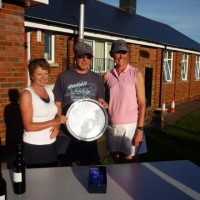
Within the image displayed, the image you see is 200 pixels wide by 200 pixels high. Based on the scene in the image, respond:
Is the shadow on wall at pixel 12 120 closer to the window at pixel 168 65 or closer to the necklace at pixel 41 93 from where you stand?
the necklace at pixel 41 93

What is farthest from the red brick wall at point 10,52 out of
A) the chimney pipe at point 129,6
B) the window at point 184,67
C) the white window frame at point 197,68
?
the white window frame at point 197,68

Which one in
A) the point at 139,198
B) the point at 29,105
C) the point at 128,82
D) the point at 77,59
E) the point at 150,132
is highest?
the point at 77,59

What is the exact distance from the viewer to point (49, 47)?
8781 mm

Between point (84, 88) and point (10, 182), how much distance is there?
1364mm

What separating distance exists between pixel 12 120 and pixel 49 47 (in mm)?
4100

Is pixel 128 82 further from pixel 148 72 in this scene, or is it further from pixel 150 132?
pixel 148 72

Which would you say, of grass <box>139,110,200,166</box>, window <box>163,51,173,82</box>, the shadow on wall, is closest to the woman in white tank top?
the shadow on wall

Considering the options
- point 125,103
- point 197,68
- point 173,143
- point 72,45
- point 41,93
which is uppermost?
point 72,45

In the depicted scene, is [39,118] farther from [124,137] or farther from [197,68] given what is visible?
[197,68]

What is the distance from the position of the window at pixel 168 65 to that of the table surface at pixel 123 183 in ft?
44.3

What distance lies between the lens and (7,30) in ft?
15.7

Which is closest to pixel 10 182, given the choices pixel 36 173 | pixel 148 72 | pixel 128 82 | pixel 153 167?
pixel 36 173

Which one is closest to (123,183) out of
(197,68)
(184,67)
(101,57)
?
(101,57)

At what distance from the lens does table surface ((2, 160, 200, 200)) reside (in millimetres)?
1991
